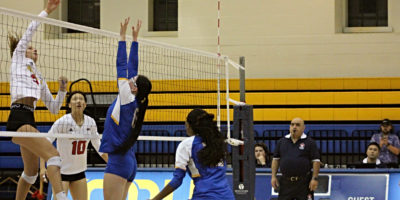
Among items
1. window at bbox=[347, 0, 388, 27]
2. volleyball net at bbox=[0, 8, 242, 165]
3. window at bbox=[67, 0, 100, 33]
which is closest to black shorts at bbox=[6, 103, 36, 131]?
volleyball net at bbox=[0, 8, 242, 165]

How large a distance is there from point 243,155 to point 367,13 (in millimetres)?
8274

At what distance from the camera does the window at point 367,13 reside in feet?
54.9

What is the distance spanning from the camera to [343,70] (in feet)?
53.7

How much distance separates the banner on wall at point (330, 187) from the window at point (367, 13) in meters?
5.51

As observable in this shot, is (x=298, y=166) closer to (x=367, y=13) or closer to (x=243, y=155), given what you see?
(x=243, y=155)

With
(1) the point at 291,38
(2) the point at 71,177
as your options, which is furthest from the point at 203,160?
(1) the point at 291,38

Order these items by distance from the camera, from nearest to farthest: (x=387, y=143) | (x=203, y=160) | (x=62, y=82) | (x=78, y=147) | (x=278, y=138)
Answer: (x=203, y=160) < (x=62, y=82) < (x=78, y=147) < (x=387, y=143) < (x=278, y=138)

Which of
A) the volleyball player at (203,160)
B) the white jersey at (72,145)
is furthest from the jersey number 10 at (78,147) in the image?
the volleyball player at (203,160)

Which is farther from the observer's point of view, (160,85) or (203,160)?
(160,85)

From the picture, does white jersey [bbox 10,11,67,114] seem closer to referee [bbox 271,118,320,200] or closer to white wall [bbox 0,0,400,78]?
referee [bbox 271,118,320,200]

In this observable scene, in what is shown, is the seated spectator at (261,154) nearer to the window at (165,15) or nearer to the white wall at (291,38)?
the white wall at (291,38)

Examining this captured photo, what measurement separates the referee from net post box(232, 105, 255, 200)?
1.77 metres

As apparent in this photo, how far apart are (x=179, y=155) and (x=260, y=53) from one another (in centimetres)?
1043

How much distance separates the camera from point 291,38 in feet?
54.1
